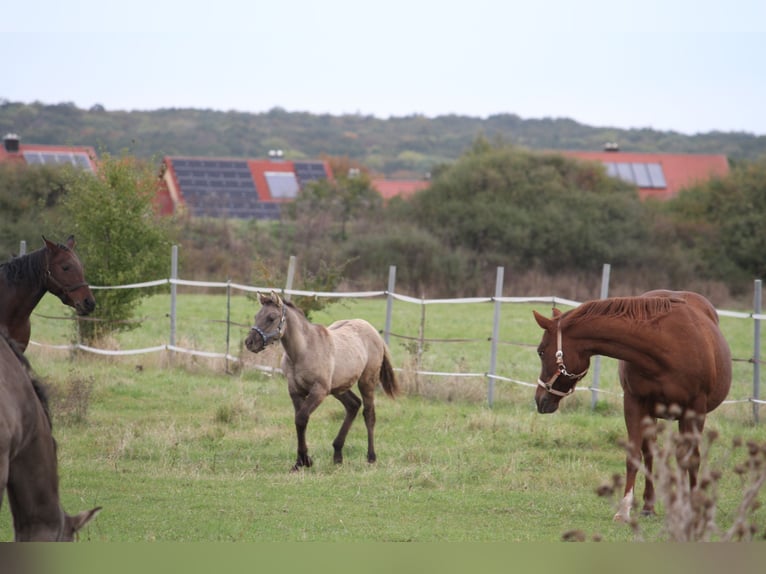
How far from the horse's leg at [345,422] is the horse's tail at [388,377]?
45cm

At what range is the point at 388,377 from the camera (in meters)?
10.0

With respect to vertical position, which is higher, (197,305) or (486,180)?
(486,180)

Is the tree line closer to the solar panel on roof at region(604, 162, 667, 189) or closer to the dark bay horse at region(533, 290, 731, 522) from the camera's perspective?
the solar panel on roof at region(604, 162, 667, 189)

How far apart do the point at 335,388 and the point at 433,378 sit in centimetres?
409

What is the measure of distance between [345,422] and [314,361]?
75 cm

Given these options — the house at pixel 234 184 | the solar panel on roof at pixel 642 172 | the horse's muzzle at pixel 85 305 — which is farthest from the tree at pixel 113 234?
the solar panel on roof at pixel 642 172

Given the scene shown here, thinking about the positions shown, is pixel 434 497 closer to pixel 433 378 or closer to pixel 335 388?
pixel 335 388

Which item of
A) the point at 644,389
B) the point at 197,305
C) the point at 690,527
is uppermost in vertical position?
the point at 690,527

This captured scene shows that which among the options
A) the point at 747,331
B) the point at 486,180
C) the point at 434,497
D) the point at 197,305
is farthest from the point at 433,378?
the point at 486,180

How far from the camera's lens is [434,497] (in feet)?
25.0

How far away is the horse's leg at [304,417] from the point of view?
28.6 feet

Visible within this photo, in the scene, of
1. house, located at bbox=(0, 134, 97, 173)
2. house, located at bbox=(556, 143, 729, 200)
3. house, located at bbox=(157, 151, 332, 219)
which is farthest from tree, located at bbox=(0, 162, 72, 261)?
house, located at bbox=(556, 143, 729, 200)

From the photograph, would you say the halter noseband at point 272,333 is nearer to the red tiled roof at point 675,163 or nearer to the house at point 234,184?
the house at point 234,184

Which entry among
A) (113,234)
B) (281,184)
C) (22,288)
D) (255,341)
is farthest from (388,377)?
(281,184)
